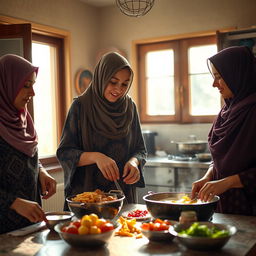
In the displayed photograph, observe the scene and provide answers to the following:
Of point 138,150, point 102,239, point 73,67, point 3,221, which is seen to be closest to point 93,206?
point 102,239

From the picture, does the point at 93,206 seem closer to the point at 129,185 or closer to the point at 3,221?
the point at 3,221

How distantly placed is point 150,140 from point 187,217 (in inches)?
122

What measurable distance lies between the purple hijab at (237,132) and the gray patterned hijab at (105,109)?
0.53m

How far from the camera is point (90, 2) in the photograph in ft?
15.9

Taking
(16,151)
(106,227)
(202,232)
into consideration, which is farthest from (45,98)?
(202,232)

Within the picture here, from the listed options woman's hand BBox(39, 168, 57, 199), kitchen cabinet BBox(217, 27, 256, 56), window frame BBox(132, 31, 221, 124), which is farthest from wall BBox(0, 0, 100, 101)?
woman's hand BBox(39, 168, 57, 199)

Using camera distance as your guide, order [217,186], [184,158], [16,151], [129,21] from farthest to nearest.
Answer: [129,21]
[184,158]
[16,151]
[217,186]

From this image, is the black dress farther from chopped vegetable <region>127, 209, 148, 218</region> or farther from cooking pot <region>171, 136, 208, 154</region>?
cooking pot <region>171, 136, 208, 154</region>

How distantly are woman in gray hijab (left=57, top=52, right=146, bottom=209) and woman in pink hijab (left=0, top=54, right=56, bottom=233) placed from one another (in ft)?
0.58

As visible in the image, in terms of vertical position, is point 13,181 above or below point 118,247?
above

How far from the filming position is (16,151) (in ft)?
6.51

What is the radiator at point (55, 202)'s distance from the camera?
159 inches

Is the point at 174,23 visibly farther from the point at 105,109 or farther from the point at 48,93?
the point at 105,109

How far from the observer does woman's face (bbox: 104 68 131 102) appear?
2.33 m
